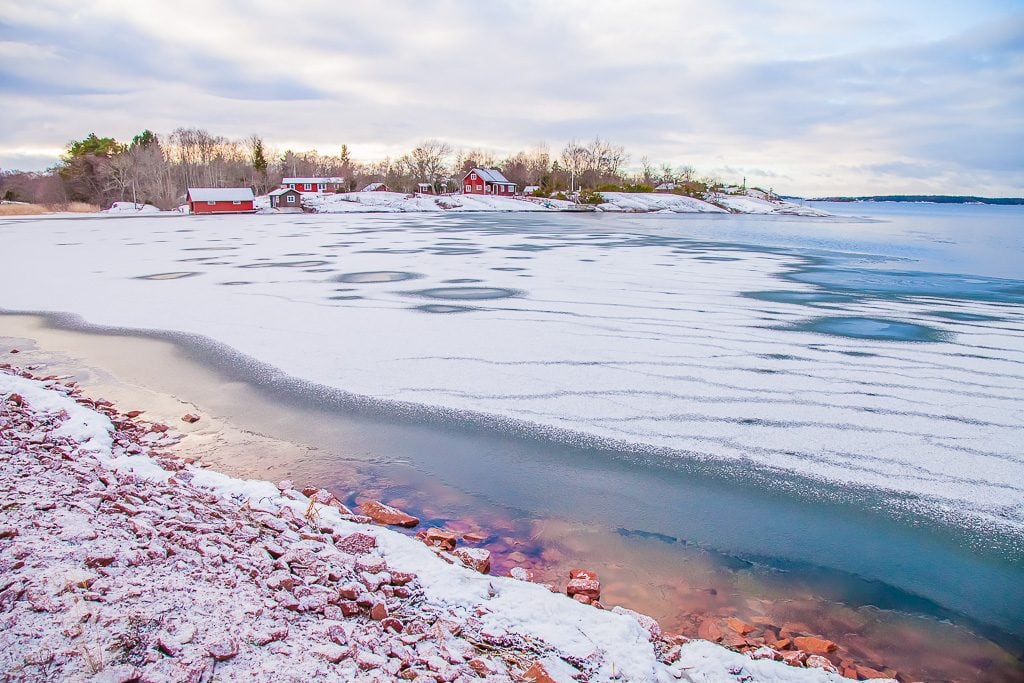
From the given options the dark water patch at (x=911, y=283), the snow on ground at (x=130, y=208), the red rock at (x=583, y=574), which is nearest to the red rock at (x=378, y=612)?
the red rock at (x=583, y=574)

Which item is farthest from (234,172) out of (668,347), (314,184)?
(668,347)

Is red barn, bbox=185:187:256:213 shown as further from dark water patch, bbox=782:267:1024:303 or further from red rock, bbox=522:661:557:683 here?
red rock, bbox=522:661:557:683

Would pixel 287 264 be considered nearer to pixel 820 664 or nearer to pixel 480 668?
pixel 480 668

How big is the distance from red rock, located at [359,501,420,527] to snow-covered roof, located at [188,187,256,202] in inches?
2622

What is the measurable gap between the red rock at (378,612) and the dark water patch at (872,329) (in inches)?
309

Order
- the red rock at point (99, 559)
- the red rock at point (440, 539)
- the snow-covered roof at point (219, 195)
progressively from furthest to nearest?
the snow-covered roof at point (219, 195) < the red rock at point (440, 539) < the red rock at point (99, 559)

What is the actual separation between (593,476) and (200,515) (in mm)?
2718

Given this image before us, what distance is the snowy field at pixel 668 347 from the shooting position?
17.1ft

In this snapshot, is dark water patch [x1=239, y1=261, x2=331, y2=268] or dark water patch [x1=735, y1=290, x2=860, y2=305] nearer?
dark water patch [x1=735, y1=290, x2=860, y2=305]

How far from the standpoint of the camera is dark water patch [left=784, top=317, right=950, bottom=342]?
857 centimetres

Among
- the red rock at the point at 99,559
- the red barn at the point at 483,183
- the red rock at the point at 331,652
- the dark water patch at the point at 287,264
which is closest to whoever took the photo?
the red rock at the point at 331,652

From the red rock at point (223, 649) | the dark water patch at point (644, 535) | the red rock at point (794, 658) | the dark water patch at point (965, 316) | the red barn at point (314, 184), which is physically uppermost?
the red barn at point (314, 184)

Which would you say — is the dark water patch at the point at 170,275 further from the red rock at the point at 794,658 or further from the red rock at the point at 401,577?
the red rock at the point at 794,658

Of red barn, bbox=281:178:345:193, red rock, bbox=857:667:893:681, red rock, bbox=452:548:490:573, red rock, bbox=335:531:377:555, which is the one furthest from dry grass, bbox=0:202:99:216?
red rock, bbox=857:667:893:681
